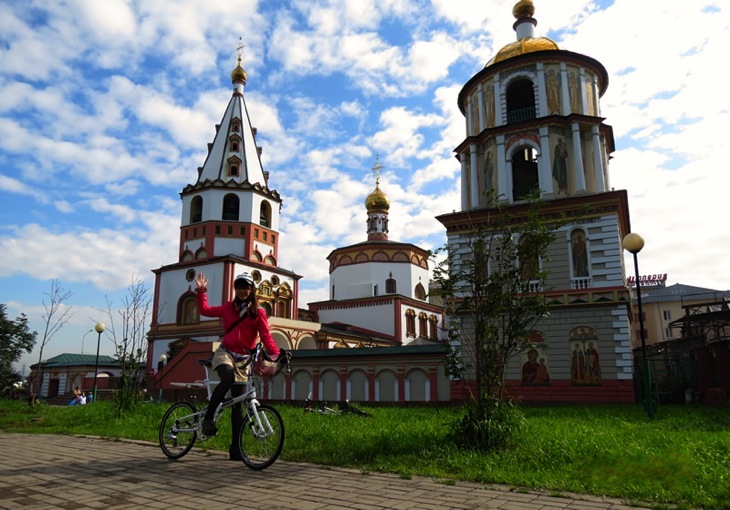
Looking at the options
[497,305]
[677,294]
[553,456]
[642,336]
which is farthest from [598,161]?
[677,294]

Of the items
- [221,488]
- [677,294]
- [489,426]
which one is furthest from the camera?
[677,294]

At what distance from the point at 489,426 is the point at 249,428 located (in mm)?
3063

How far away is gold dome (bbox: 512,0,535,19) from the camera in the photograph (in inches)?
1024

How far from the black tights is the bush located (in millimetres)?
2882

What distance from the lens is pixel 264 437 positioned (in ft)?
20.0

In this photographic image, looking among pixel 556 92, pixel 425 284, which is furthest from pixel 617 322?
pixel 425 284

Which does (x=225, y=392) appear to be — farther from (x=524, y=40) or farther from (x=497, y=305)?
(x=524, y=40)

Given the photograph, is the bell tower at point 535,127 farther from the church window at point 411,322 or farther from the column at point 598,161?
the church window at point 411,322

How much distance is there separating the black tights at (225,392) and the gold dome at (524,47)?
849 inches

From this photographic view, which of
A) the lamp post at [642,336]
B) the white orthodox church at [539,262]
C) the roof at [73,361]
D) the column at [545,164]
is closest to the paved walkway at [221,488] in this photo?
the white orthodox church at [539,262]

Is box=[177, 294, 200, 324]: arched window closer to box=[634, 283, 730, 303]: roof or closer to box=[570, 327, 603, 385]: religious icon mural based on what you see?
box=[570, 327, 603, 385]: religious icon mural

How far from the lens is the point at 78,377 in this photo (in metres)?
44.1

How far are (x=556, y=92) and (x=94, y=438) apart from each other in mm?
21179

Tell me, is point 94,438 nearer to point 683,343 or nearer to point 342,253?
point 683,343
